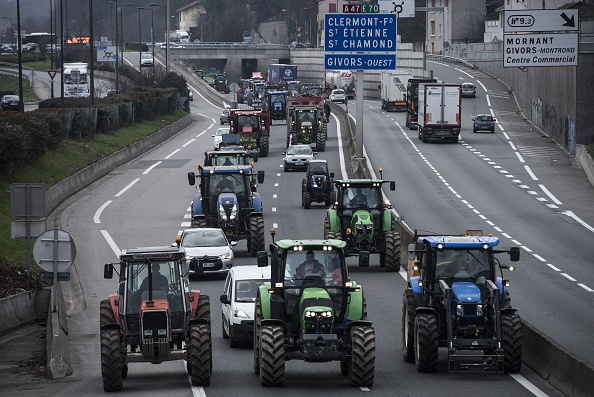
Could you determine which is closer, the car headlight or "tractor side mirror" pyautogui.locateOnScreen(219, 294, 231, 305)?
"tractor side mirror" pyautogui.locateOnScreen(219, 294, 231, 305)

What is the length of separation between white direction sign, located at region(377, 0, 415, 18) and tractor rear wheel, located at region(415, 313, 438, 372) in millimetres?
44811

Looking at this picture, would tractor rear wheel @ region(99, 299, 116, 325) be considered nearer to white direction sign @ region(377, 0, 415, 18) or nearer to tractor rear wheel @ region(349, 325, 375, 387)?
tractor rear wheel @ region(349, 325, 375, 387)

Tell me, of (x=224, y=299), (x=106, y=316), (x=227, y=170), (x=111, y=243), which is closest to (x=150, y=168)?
(x=111, y=243)

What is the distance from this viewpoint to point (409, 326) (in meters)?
21.2

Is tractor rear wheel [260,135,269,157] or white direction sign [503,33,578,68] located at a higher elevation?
white direction sign [503,33,578,68]

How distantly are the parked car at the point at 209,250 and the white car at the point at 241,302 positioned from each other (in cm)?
732

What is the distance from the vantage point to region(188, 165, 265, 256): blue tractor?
38062mm

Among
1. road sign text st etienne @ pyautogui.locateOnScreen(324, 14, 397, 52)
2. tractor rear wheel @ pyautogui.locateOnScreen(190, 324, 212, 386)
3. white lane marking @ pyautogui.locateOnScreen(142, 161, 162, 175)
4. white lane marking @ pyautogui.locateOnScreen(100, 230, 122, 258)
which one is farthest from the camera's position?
white lane marking @ pyautogui.locateOnScreen(142, 161, 162, 175)

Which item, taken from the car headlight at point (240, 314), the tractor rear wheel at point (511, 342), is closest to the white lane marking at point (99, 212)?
the car headlight at point (240, 314)

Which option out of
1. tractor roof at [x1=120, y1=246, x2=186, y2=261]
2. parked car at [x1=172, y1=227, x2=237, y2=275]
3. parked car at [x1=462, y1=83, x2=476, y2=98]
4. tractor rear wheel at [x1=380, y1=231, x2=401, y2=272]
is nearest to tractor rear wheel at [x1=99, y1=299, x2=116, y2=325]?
tractor roof at [x1=120, y1=246, x2=186, y2=261]

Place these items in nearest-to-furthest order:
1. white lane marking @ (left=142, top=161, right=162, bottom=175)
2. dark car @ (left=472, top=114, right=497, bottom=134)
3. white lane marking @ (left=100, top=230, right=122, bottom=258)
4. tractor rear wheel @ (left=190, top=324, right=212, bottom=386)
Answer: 1. tractor rear wheel @ (left=190, top=324, right=212, bottom=386)
2. white lane marking @ (left=100, top=230, right=122, bottom=258)
3. white lane marking @ (left=142, top=161, right=162, bottom=175)
4. dark car @ (left=472, top=114, right=497, bottom=134)

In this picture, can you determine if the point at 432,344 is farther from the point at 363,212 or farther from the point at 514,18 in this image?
the point at 514,18

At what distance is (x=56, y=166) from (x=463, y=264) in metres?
38.1

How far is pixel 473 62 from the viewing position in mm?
141250
